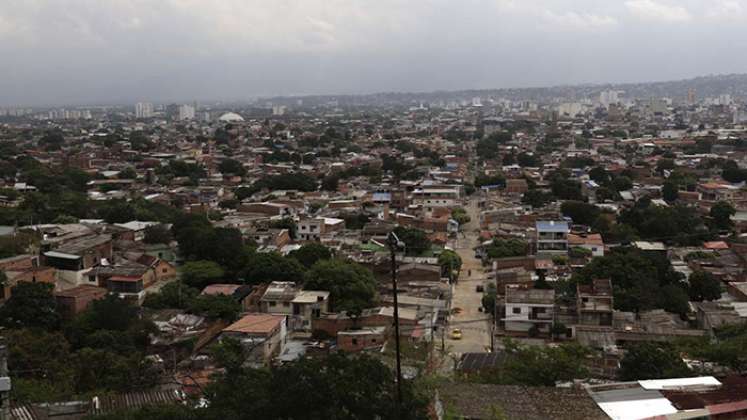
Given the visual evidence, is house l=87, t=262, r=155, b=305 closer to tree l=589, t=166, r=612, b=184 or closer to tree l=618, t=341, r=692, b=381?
tree l=618, t=341, r=692, b=381

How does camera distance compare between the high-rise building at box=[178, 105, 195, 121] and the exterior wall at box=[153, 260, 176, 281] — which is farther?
the high-rise building at box=[178, 105, 195, 121]

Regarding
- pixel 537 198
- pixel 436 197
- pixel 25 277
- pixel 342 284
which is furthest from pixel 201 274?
pixel 537 198

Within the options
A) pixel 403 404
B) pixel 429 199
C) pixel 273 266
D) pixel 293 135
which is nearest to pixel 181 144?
pixel 293 135

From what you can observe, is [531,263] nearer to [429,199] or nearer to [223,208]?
[429,199]

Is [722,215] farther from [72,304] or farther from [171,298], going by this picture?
[72,304]

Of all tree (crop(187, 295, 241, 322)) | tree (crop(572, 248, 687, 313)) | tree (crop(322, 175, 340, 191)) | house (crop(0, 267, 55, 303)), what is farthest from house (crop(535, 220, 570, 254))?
tree (crop(322, 175, 340, 191))

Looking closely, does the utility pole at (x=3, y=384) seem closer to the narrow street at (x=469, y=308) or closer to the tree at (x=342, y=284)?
the narrow street at (x=469, y=308)

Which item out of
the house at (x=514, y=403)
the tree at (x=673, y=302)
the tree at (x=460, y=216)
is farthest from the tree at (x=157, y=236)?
the house at (x=514, y=403)
